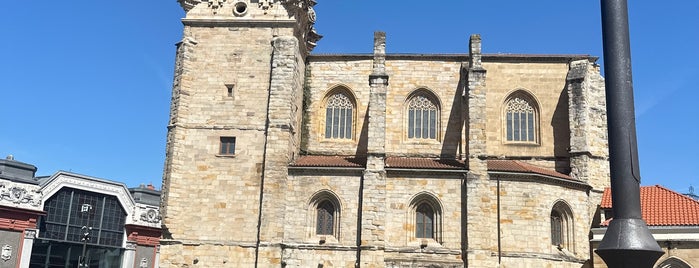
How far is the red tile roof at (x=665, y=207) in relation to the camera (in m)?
22.3

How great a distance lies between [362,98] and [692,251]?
44.7 ft

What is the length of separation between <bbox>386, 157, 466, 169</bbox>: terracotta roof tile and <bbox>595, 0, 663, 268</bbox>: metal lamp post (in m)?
14.7

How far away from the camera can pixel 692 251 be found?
21500 mm

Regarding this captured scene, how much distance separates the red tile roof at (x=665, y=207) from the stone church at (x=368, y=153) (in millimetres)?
1682

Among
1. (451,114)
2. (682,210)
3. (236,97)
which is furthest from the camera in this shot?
(451,114)

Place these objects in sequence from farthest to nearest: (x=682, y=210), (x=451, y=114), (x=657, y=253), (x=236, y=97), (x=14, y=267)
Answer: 1. (x=14, y=267)
2. (x=451, y=114)
3. (x=236, y=97)
4. (x=682, y=210)
5. (x=657, y=253)

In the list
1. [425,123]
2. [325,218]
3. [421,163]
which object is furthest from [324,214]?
[425,123]

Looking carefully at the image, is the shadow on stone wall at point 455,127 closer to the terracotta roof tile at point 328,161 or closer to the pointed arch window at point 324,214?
the terracotta roof tile at point 328,161

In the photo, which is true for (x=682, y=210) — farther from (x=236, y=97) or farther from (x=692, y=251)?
(x=236, y=97)

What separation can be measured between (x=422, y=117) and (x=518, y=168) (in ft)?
16.6

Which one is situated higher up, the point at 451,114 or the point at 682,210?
the point at 451,114

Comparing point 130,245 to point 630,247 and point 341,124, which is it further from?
point 630,247

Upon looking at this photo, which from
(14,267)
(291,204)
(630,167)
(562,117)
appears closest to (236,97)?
(291,204)

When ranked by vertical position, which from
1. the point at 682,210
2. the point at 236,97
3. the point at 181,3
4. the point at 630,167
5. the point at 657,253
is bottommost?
the point at 657,253
